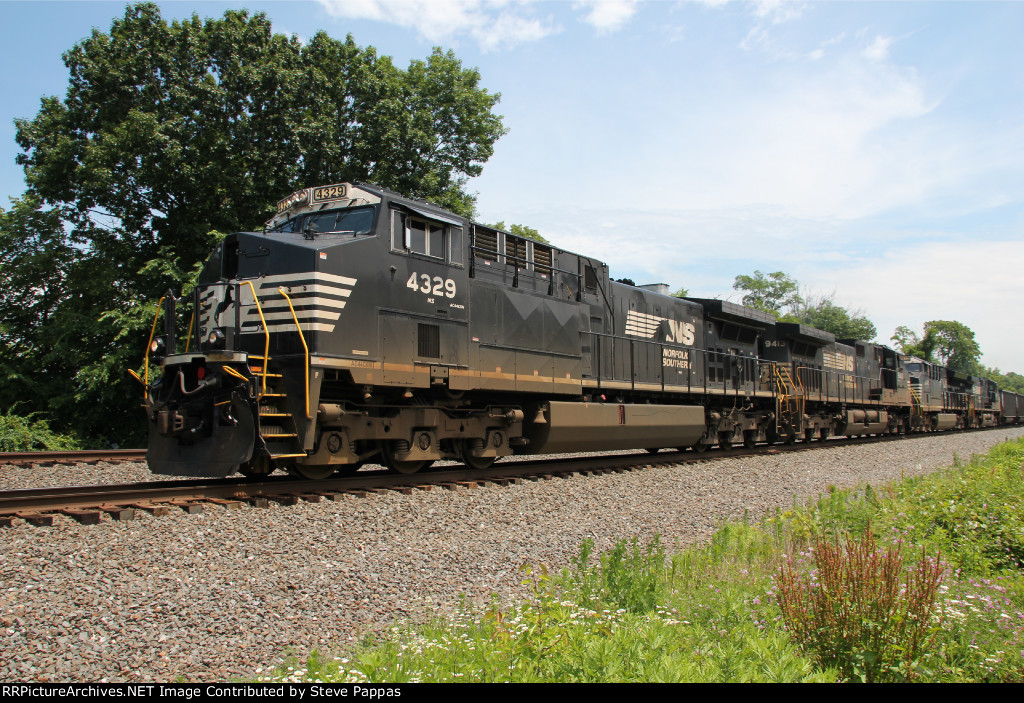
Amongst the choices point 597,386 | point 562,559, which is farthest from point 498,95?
point 562,559

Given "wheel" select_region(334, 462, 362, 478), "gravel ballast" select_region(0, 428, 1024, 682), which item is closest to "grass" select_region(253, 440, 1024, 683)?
"gravel ballast" select_region(0, 428, 1024, 682)

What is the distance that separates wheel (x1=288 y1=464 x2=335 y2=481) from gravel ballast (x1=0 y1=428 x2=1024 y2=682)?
47.4 inches

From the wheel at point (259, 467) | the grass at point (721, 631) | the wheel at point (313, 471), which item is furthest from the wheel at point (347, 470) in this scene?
the grass at point (721, 631)

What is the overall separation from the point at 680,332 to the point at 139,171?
14.9 m

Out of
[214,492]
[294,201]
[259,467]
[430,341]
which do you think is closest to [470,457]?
[430,341]

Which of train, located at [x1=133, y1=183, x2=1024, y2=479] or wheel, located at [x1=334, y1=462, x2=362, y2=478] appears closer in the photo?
train, located at [x1=133, y1=183, x2=1024, y2=479]

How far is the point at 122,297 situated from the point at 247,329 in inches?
548

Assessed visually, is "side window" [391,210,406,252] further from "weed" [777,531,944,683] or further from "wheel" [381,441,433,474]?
"weed" [777,531,944,683]

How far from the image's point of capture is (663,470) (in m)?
11.0

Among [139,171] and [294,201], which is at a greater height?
[139,171]

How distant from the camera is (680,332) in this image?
15.0 meters

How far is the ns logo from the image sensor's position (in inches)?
579

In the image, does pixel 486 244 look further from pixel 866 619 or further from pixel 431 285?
pixel 866 619

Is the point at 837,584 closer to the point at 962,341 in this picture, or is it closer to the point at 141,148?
the point at 141,148
